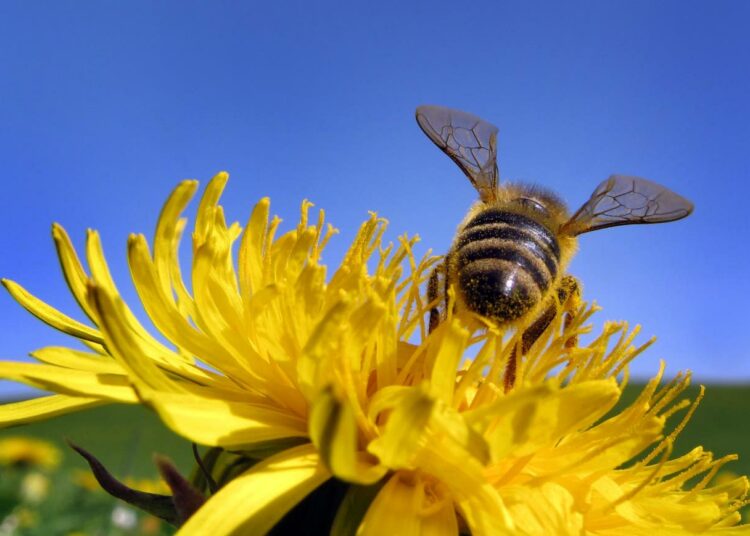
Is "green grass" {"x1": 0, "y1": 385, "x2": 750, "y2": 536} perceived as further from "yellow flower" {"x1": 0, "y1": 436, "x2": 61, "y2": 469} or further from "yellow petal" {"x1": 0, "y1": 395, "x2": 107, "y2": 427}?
"yellow petal" {"x1": 0, "y1": 395, "x2": 107, "y2": 427}

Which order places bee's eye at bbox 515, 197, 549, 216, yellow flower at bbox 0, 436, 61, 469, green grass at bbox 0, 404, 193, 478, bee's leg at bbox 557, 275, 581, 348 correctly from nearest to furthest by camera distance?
bee's leg at bbox 557, 275, 581, 348
bee's eye at bbox 515, 197, 549, 216
yellow flower at bbox 0, 436, 61, 469
green grass at bbox 0, 404, 193, 478

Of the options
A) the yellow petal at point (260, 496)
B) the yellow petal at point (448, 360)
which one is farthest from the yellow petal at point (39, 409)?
the yellow petal at point (448, 360)

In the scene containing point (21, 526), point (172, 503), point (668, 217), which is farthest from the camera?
point (21, 526)

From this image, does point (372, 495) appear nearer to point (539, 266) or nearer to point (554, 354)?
point (554, 354)

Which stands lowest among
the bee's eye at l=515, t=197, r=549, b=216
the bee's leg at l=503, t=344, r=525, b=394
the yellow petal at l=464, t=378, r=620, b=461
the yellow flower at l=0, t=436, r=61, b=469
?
the yellow flower at l=0, t=436, r=61, b=469

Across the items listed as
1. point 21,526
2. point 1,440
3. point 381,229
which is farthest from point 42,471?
point 381,229

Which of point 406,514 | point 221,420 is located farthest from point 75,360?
point 406,514

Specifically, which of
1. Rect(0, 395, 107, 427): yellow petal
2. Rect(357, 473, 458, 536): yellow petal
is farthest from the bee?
Rect(0, 395, 107, 427): yellow petal

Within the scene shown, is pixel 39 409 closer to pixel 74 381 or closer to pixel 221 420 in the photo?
pixel 74 381
